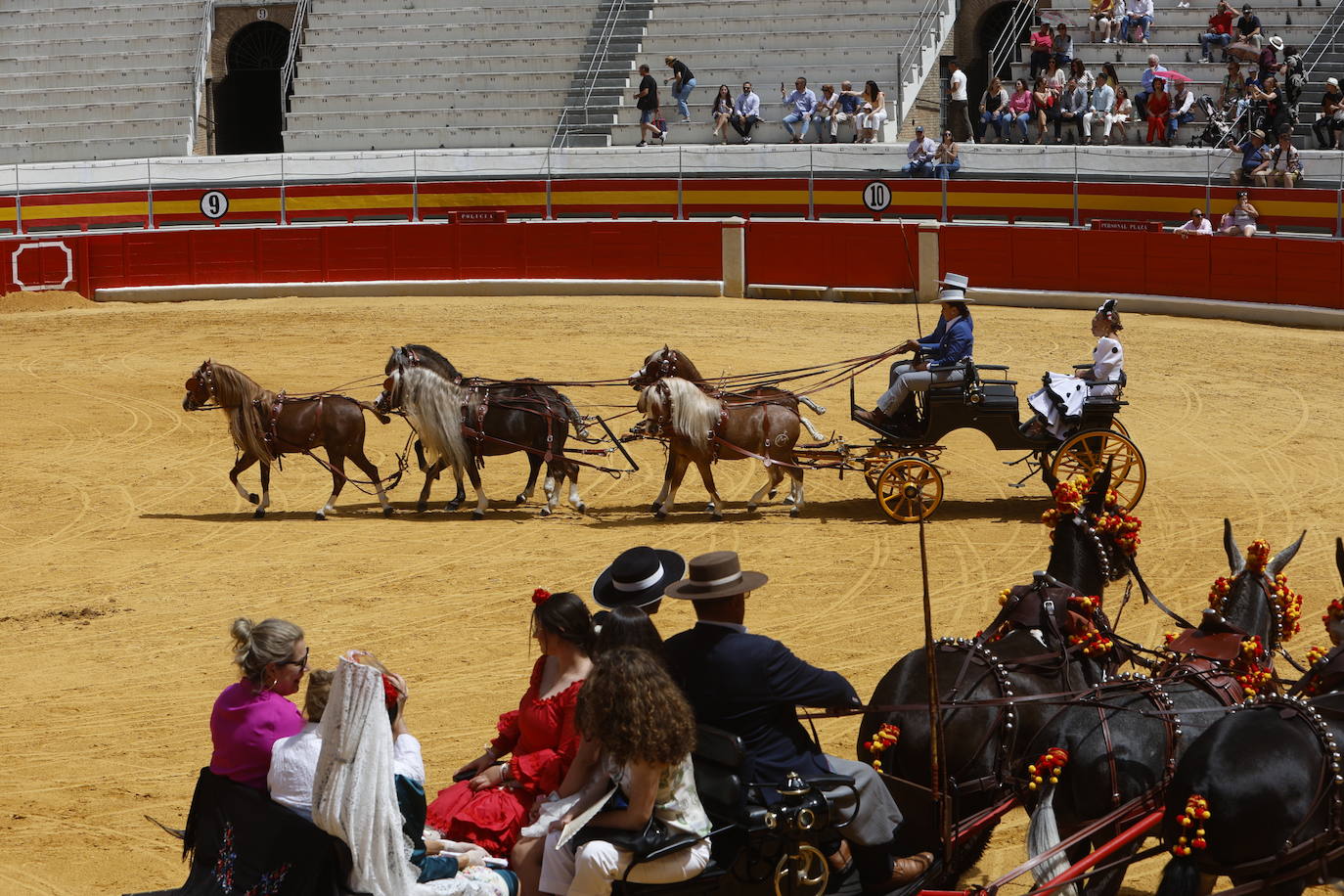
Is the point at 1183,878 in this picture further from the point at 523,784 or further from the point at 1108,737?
the point at 523,784

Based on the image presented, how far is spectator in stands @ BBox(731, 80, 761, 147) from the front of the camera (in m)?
29.5

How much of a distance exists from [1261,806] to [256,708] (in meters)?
3.30

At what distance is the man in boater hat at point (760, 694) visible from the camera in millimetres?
5340

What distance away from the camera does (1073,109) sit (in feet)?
89.8

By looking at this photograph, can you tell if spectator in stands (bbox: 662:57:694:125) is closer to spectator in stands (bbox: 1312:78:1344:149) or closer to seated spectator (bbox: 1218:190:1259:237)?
spectator in stands (bbox: 1312:78:1344:149)

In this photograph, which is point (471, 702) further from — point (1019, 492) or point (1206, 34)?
point (1206, 34)

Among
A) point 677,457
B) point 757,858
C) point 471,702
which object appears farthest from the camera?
point 677,457

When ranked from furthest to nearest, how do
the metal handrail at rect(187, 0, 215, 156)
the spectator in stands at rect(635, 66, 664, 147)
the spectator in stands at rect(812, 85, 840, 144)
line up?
1. the metal handrail at rect(187, 0, 215, 156)
2. the spectator in stands at rect(635, 66, 664, 147)
3. the spectator in stands at rect(812, 85, 840, 144)

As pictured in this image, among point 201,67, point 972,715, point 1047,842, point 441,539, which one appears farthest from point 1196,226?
point 201,67

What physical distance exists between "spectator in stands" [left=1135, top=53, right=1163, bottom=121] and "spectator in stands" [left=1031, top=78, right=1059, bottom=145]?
1.32 meters

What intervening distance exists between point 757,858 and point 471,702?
380 cm

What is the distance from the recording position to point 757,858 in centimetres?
529

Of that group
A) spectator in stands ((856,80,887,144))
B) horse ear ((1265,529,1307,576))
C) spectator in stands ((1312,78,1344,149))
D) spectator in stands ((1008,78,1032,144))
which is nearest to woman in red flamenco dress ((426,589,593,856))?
horse ear ((1265,529,1307,576))

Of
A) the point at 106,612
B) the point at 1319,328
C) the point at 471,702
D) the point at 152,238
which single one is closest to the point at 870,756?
the point at 471,702
